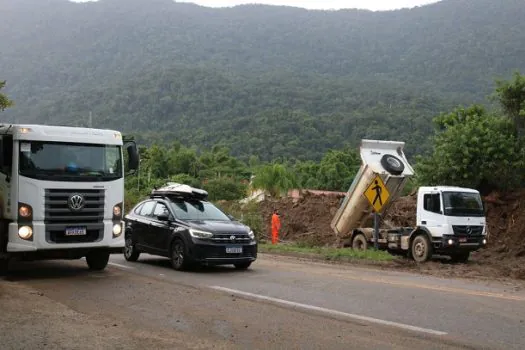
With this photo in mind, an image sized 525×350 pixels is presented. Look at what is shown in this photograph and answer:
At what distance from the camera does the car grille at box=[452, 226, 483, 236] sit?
1973 centimetres

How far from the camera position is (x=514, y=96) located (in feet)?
85.0

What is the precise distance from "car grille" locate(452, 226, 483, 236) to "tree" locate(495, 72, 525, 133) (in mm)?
7452

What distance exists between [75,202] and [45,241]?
898 mm

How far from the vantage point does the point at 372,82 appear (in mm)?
142375

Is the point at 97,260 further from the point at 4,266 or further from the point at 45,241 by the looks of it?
the point at 45,241

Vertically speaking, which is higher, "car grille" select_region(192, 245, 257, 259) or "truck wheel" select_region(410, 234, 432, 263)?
"car grille" select_region(192, 245, 257, 259)

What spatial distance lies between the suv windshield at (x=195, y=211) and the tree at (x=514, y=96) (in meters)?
15.4

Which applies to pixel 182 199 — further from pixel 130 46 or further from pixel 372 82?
pixel 130 46

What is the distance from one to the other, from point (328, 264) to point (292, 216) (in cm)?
1303

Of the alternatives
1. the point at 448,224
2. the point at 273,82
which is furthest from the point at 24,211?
the point at 273,82

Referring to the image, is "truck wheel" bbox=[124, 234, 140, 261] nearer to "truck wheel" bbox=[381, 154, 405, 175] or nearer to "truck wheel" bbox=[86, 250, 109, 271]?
"truck wheel" bbox=[86, 250, 109, 271]

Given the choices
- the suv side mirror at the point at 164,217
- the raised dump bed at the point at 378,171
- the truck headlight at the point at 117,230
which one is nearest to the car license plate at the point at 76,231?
the truck headlight at the point at 117,230

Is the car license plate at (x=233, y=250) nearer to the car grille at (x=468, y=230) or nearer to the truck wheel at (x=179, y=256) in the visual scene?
the truck wheel at (x=179, y=256)

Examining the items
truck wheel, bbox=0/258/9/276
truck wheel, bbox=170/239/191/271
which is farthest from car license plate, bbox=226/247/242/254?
truck wheel, bbox=0/258/9/276
